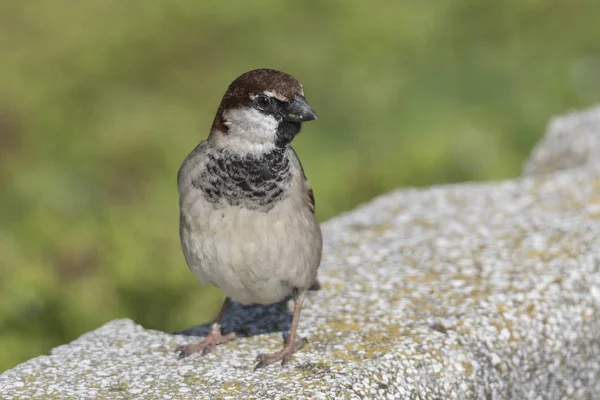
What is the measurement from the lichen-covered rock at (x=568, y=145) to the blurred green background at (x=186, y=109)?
118cm

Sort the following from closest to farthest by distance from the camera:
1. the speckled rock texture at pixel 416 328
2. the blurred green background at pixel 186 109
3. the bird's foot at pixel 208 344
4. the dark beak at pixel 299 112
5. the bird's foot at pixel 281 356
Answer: the dark beak at pixel 299 112, the speckled rock texture at pixel 416 328, the bird's foot at pixel 281 356, the bird's foot at pixel 208 344, the blurred green background at pixel 186 109

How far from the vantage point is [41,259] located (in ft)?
24.8

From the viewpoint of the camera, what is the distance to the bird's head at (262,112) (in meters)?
4.11

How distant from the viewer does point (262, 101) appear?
4145mm

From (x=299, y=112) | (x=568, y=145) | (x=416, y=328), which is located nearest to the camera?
(x=299, y=112)

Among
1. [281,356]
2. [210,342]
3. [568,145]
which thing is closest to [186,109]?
[568,145]

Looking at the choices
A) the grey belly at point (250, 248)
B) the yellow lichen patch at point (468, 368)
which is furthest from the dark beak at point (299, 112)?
the yellow lichen patch at point (468, 368)

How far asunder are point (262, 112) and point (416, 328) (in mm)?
1487

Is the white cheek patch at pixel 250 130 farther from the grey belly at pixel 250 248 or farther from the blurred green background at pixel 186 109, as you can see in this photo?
the blurred green background at pixel 186 109

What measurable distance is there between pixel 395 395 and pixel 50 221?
4.82 m

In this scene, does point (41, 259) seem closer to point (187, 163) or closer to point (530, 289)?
point (187, 163)

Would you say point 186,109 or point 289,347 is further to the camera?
point 186,109

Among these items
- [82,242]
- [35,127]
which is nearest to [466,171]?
[82,242]

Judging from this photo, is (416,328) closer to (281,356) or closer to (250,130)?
(281,356)
